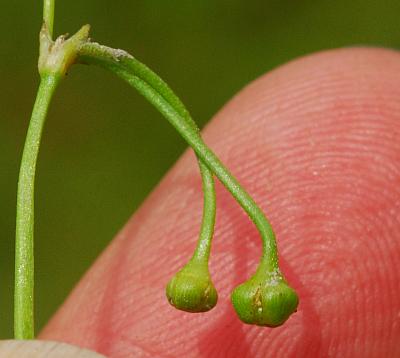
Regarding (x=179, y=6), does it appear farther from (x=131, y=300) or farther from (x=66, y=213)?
(x=131, y=300)

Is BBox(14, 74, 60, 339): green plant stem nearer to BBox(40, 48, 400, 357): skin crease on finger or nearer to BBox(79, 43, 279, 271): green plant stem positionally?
BBox(79, 43, 279, 271): green plant stem

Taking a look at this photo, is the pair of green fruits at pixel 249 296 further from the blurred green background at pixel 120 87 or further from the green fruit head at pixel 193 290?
the blurred green background at pixel 120 87

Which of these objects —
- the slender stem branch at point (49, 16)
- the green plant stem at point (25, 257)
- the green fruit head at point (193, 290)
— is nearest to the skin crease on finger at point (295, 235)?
the green fruit head at point (193, 290)

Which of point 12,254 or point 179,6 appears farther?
point 179,6

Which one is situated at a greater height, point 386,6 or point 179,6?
point 179,6

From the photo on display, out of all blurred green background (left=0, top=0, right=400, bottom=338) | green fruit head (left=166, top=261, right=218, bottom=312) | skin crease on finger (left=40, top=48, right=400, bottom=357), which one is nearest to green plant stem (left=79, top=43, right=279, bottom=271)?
green fruit head (left=166, top=261, right=218, bottom=312)

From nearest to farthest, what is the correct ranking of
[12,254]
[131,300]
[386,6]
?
[131,300] → [12,254] → [386,6]

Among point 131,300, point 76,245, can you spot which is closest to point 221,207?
point 131,300

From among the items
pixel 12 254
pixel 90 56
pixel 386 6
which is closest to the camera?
pixel 90 56

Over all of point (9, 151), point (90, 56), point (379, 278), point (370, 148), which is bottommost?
point (379, 278)
